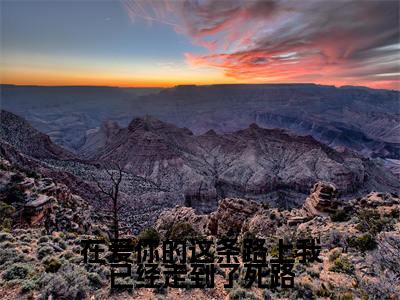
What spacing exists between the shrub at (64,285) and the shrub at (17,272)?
102 cm

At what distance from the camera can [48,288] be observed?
363 inches

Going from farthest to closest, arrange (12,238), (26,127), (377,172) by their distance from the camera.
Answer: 1. (377,172)
2. (26,127)
3. (12,238)

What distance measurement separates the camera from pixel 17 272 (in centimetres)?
1066

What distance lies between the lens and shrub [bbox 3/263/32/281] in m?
10.4

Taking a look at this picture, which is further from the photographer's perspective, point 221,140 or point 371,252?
point 221,140

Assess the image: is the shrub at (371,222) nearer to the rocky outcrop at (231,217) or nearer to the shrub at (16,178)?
the rocky outcrop at (231,217)

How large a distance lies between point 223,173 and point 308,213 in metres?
71.4

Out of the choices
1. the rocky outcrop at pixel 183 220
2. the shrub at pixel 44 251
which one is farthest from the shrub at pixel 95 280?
the rocky outcrop at pixel 183 220

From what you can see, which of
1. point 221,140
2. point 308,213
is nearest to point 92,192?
point 308,213

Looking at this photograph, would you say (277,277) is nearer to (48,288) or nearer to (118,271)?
(118,271)

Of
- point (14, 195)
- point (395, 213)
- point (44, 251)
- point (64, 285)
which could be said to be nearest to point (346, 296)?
point (64, 285)

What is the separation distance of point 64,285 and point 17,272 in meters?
2.56

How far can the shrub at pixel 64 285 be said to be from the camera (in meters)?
9.20

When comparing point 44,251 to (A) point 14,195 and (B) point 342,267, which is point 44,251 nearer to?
(B) point 342,267
